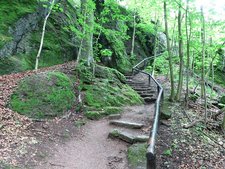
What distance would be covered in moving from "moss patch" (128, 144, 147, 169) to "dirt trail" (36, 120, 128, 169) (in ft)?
0.58

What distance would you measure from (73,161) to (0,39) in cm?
803

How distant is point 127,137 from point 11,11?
972 centimetres

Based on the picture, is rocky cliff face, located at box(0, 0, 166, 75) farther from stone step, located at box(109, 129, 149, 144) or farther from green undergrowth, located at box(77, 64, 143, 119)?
stone step, located at box(109, 129, 149, 144)

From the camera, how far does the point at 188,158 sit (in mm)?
6629

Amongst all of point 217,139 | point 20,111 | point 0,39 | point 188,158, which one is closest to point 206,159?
point 188,158

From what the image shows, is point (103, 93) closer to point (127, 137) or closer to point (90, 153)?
point (127, 137)

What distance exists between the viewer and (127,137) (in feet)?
24.6

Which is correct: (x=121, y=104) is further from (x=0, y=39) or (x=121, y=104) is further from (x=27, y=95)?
(x=0, y=39)

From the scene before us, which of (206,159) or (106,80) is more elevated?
(106,80)

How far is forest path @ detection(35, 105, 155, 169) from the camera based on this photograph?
615 cm

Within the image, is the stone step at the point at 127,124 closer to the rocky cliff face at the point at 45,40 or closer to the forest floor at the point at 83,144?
the forest floor at the point at 83,144

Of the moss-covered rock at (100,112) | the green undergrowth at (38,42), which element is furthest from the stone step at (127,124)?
the green undergrowth at (38,42)

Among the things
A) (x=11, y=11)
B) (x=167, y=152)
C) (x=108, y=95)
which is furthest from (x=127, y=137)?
(x=11, y=11)

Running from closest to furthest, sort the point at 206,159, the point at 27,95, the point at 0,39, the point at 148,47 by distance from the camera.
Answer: the point at 206,159 < the point at 27,95 < the point at 0,39 < the point at 148,47
